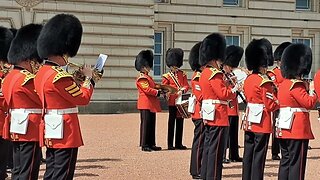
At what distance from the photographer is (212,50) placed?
7242 millimetres

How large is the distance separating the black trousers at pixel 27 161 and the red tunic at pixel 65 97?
54 centimetres

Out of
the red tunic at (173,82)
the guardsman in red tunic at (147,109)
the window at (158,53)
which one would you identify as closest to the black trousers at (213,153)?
the guardsman in red tunic at (147,109)

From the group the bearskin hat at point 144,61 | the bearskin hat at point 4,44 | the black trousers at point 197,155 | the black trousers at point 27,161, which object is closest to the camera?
the black trousers at point 27,161

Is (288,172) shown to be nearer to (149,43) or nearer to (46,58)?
(46,58)

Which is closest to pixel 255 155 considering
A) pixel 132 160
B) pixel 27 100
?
pixel 27 100

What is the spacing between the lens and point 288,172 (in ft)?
20.1

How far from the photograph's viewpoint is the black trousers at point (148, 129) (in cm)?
1058

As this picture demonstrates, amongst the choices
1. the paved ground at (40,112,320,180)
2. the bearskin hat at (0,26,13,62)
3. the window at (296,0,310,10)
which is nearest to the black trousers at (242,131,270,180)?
the paved ground at (40,112,320,180)

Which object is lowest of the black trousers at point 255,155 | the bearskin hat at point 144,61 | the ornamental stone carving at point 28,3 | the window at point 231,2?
the black trousers at point 255,155

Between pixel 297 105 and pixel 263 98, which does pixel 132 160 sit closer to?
pixel 263 98

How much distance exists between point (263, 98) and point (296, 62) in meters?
0.50

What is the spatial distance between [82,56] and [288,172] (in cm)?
1378

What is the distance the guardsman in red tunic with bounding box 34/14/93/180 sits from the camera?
204 inches

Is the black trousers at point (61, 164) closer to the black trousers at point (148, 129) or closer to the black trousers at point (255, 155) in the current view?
the black trousers at point (255, 155)
